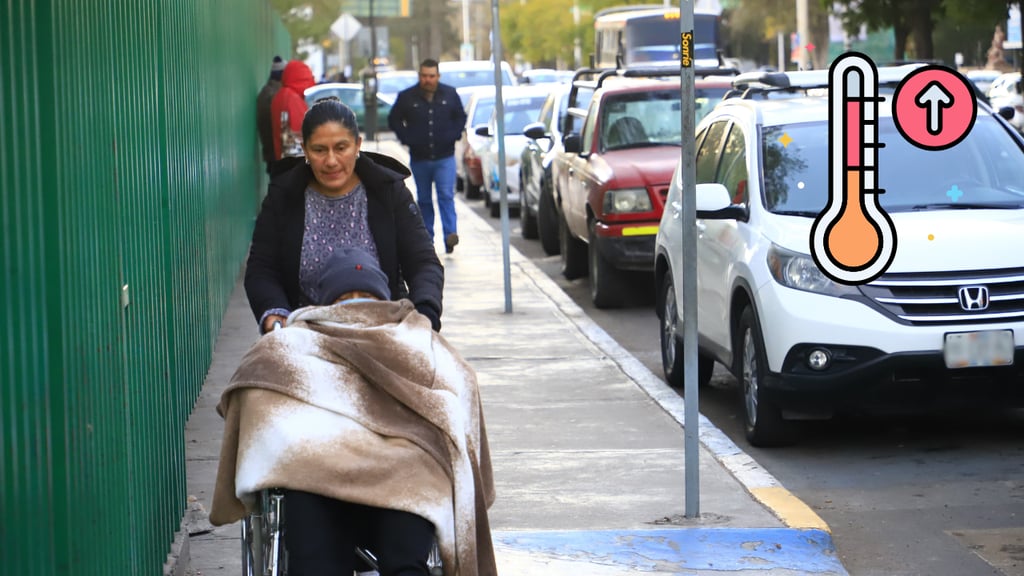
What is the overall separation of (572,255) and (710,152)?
20.9ft

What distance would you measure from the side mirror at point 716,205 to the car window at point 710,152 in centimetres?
105

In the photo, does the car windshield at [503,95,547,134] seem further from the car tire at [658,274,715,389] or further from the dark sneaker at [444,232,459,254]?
the car tire at [658,274,715,389]

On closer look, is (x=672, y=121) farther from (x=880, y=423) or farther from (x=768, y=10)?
(x=768, y=10)

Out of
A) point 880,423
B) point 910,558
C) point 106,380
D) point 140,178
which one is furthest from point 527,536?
point 880,423

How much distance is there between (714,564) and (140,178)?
249cm

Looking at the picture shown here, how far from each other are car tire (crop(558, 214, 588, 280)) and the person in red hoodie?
2.63 m

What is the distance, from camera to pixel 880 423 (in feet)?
30.5

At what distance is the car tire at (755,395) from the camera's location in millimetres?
8461

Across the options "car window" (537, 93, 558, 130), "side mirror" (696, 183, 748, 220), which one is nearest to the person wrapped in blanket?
"side mirror" (696, 183, 748, 220)

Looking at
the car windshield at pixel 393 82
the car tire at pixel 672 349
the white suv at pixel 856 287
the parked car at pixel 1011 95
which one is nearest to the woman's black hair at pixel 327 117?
the white suv at pixel 856 287

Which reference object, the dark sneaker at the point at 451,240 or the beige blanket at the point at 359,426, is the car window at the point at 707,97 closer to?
the dark sneaker at the point at 451,240

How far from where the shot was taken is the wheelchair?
4.57 metres

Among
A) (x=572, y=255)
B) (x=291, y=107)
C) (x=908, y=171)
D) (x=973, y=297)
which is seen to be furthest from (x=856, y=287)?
(x=291, y=107)

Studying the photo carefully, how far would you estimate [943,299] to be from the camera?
8047mm
